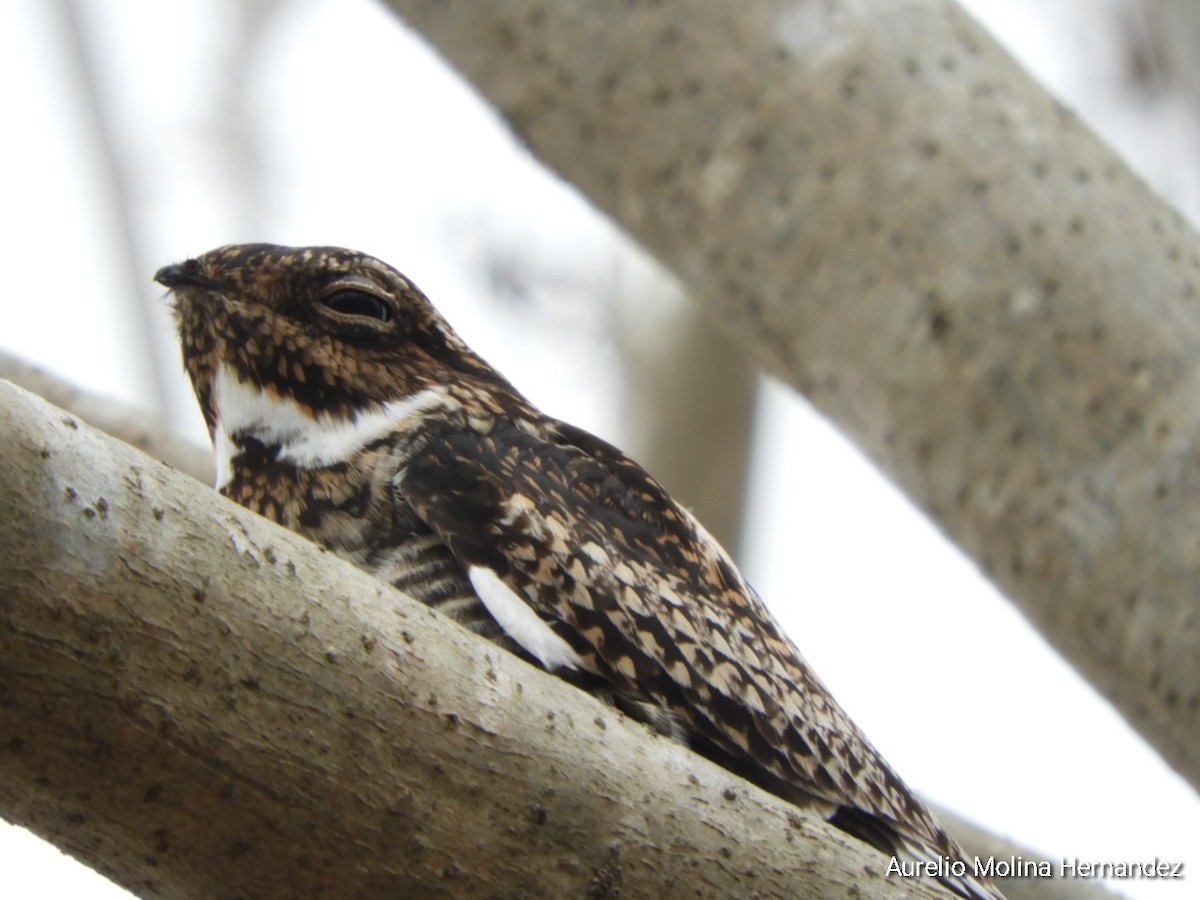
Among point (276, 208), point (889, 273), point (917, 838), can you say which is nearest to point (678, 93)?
point (889, 273)

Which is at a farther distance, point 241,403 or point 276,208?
point 276,208

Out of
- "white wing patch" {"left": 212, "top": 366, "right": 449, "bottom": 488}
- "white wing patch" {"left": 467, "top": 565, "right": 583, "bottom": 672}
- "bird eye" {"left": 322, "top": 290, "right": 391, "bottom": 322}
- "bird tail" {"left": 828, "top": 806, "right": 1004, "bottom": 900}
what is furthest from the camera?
"bird eye" {"left": 322, "top": 290, "right": 391, "bottom": 322}

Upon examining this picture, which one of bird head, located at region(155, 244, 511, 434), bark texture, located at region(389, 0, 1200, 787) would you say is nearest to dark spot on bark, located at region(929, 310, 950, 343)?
bark texture, located at region(389, 0, 1200, 787)

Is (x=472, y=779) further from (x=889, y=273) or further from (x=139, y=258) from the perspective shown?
(x=139, y=258)

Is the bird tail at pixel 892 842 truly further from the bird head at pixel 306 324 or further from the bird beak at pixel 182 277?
the bird beak at pixel 182 277

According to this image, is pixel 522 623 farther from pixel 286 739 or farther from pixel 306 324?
pixel 306 324

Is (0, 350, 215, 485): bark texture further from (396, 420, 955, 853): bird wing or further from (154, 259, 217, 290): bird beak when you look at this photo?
(396, 420, 955, 853): bird wing
